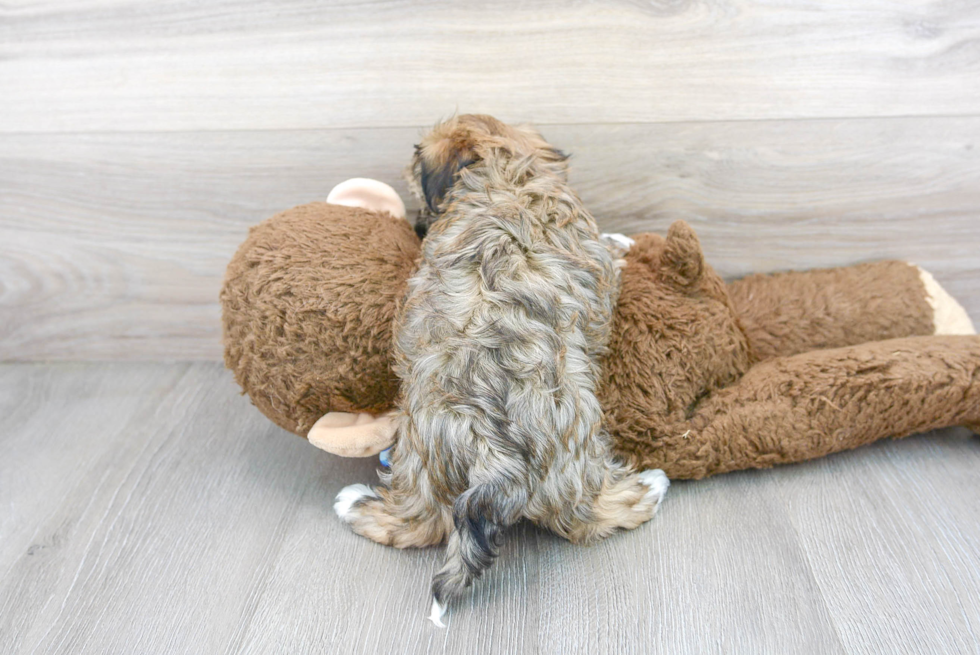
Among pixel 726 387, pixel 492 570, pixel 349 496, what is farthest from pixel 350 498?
pixel 726 387

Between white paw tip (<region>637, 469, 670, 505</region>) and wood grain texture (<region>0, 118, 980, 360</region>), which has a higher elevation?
wood grain texture (<region>0, 118, 980, 360</region>)

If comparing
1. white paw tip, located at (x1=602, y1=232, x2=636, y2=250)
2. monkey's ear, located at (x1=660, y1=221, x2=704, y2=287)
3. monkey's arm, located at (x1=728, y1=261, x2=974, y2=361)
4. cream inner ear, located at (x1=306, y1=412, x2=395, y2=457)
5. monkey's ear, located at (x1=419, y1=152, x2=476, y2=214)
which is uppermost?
monkey's ear, located at (x1=419, y1=152, x2=476, y2=214)

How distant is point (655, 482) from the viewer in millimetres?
1266

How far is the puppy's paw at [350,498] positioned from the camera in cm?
125

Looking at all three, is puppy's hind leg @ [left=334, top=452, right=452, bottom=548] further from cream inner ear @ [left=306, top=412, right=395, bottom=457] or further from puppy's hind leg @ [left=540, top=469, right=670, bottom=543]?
puppy's hind leg @ [left=540, top=469, right=670, bottom=543]

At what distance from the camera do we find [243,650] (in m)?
1.05

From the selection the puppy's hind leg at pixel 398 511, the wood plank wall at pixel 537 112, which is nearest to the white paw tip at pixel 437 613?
the puppy's hind leg at pixel 398 511

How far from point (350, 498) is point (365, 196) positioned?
1.91 ft

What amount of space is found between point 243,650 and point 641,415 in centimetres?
75

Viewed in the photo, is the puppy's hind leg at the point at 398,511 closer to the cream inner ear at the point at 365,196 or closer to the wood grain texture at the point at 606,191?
the cream inner ear at the point at 365,196

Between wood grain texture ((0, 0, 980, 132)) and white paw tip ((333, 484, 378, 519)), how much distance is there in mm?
762

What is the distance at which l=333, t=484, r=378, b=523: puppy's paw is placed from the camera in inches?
49.3

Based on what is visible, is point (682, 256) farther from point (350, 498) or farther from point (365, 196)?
point (350, 498)

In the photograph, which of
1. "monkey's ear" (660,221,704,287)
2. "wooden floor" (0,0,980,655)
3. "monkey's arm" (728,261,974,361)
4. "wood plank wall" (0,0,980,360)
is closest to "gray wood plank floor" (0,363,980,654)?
"wooden floor" (0,0,980,655)
